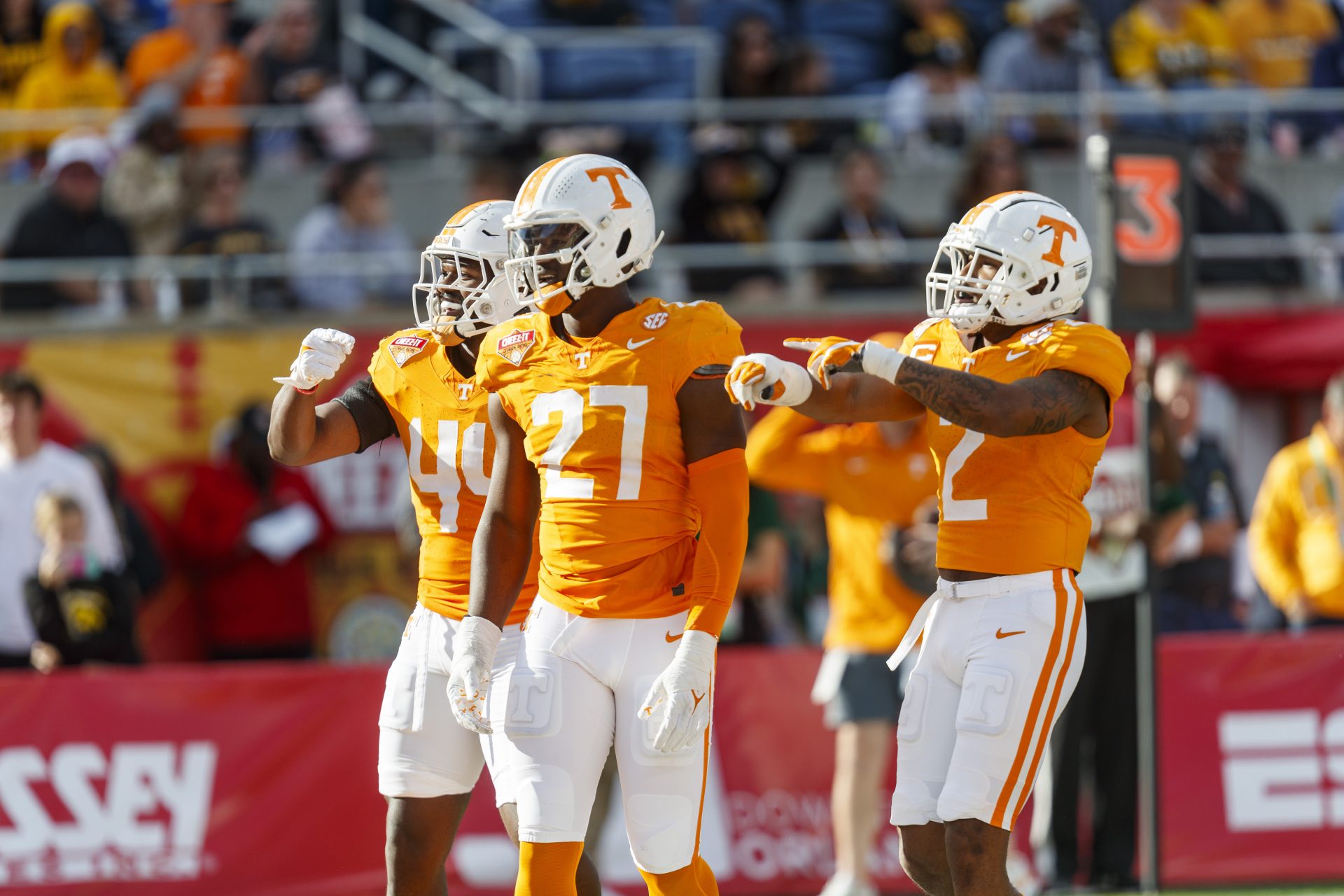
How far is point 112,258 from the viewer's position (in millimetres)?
10500

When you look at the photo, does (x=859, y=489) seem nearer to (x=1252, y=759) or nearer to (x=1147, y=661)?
(x=1147, y=661)

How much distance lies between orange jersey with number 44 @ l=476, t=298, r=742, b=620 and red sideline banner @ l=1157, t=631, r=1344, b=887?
3837 mm

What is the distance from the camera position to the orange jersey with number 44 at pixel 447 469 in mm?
5289

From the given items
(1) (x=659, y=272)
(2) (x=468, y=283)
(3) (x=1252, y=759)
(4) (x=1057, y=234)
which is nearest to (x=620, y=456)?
(2) (x=468, y=283)

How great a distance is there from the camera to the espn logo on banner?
316 inches

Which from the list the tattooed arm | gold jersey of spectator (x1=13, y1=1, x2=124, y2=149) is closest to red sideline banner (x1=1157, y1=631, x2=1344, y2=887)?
the tattooed arm

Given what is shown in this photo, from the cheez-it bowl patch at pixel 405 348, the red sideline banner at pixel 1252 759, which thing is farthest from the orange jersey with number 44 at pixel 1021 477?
the red sideline banner at pixel 1252 759

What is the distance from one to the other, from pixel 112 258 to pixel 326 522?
1.99m

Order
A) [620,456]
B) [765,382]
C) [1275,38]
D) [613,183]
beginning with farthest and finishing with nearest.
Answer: [1275,38]
[613,183]
[620,456]
[765,382]

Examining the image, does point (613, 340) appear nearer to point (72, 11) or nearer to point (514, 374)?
point (514, 374)

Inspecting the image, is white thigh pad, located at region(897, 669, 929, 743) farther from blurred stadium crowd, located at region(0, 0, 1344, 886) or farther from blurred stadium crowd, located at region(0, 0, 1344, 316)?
blurred stadium crowd, located at region(0, 0, 1344, 316)

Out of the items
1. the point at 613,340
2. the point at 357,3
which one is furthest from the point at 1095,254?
the point at 613,340

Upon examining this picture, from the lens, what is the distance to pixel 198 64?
11.6 metres

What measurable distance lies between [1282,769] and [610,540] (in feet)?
14.3
